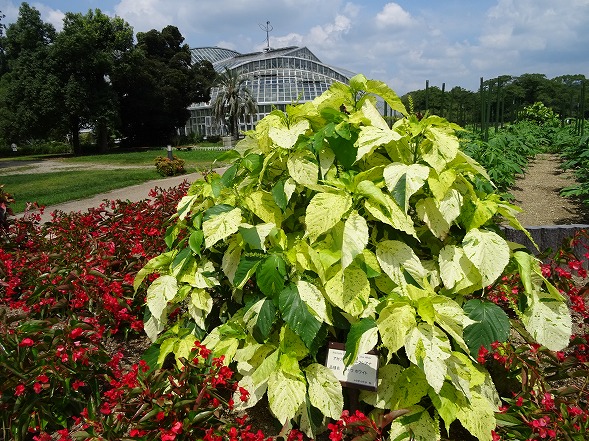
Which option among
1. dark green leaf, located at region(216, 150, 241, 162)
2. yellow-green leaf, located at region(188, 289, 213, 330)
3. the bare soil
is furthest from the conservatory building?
yellow-green leaf, located at region(188, 289, 213, 330)

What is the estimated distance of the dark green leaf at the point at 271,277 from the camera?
1494mm

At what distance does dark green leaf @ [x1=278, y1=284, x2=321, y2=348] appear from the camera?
1.43 meters

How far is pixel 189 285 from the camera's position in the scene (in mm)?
1808

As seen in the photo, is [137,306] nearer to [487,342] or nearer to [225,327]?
[225,327]

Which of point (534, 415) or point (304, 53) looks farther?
point (304, 53)

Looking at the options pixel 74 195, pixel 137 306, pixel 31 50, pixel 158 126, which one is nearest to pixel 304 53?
pixel 158 126

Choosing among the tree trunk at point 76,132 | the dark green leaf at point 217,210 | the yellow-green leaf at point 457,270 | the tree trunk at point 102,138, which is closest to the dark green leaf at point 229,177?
the dark green leaf at point 217,210

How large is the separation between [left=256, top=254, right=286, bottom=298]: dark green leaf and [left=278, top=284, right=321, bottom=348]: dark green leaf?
0.04 m

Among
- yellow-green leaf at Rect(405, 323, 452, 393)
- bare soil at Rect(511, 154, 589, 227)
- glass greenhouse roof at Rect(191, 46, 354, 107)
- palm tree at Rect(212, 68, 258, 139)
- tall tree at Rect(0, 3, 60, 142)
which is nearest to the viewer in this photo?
yellow-green leaf at Rect(405, 323, 452, 393)

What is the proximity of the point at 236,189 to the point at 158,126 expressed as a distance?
113ft

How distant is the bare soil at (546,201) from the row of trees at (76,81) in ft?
86.2

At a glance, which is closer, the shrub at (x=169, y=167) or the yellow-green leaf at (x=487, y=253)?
the yellow-green leaf at (x=487, y=253)

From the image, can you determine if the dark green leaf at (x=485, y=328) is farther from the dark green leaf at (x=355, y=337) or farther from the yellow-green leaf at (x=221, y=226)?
the yellow-green leaf at (x=221, y=226)

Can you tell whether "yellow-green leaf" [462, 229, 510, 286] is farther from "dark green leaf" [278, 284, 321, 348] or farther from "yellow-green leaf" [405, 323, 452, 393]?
"dark green leaf" [278, 284, 321, 348]
